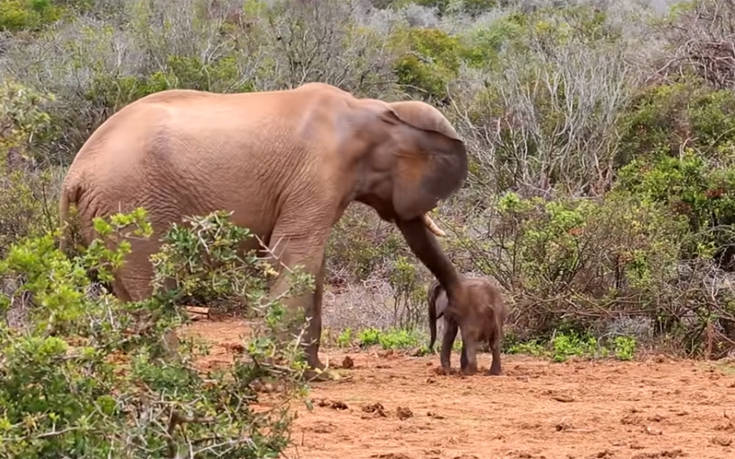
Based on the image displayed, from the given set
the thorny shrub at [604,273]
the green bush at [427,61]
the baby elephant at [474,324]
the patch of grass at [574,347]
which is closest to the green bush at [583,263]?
the thorny shrub at [604,273]

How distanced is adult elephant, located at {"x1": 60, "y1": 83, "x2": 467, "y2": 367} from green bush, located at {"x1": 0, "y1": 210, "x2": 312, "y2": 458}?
4248 millimetres

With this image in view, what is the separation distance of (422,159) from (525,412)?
2.64 metres

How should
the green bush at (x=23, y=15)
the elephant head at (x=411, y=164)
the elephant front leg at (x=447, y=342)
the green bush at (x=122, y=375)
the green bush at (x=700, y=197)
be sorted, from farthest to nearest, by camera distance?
the green bush at (x=23, y=15)
the green bush at (x=700, y=197)
the elephant front leg at (x=447, y=342)
the elephant head at (x=411, y=164)
the green bush at (x=122, y=375)

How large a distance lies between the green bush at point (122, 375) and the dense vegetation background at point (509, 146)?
0.10 feet

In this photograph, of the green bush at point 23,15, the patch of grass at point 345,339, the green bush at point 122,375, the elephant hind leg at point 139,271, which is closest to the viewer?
the green bush at point 122,375

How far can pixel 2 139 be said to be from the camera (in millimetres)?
5746

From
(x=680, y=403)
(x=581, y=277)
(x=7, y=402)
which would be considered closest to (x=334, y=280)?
(x=581, y=277)

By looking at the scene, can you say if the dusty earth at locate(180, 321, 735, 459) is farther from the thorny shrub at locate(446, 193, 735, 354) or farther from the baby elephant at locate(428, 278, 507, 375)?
the thorny shrub at locate(446, 193, 735, 354)

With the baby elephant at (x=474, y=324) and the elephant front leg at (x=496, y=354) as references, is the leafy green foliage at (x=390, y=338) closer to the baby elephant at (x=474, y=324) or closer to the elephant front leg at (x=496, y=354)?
the baby elephant at (x=474, y=324)

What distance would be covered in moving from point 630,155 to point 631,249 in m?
6.57

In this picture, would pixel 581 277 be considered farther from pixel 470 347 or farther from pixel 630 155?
pixel 630 155

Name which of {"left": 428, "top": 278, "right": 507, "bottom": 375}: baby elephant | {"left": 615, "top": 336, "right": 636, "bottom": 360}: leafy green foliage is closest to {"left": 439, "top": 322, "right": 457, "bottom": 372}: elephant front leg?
{"left": 428, "top": 278, "right": 507, "bottom": 375}: baby elephant

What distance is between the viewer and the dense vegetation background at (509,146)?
1155 centimetres

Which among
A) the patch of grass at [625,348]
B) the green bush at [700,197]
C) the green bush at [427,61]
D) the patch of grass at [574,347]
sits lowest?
the green bush at [427,61]
